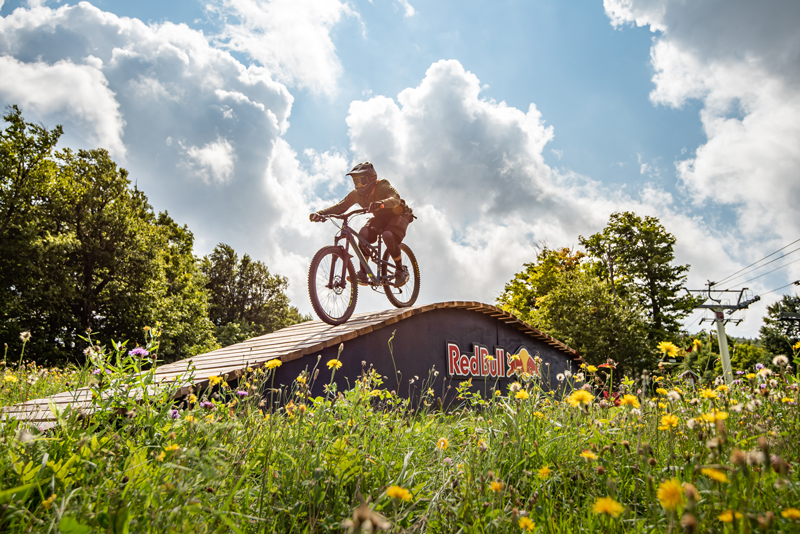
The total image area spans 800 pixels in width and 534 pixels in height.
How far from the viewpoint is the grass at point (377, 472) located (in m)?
1.36

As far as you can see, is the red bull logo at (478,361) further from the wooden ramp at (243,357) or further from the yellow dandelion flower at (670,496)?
the yellow dandelion flower at (670,496)

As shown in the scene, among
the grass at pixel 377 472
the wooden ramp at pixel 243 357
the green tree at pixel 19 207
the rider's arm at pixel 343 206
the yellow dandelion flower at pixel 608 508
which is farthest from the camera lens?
the green tree at pixel 19 207

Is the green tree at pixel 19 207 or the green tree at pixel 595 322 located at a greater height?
the green tree at pixel 19 207

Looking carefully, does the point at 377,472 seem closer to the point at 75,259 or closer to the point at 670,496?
the point at 670,496

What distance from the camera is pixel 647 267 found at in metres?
25.7

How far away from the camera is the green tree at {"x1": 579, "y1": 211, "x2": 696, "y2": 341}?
81.4 ft

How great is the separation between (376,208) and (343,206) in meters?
0.65

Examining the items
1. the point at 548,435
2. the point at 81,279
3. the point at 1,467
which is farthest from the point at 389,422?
the point at 81,279

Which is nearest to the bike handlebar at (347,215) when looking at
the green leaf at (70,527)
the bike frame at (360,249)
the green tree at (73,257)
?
the bike frame at (360,249)

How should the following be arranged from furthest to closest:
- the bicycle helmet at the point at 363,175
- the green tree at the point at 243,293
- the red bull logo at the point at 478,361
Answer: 1. the green tree at the point at 243,293
2. the red bull logo at the point at 478,361
3. the bicycle helmet at the point at 363,175

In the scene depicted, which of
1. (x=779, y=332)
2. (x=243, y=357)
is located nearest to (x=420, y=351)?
(x=243, y=357)

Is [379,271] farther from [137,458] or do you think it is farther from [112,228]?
[112,228]

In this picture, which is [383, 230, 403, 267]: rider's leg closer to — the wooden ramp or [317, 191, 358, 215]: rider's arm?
[317, 191, 358, 215]: rider's arm

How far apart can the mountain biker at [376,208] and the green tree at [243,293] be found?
2913 cm
